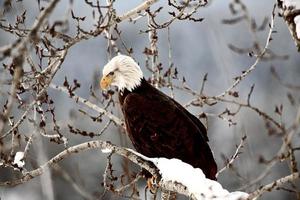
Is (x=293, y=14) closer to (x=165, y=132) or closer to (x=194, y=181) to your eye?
(x=194, y=181)

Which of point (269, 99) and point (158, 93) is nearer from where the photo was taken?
point (158, 93)

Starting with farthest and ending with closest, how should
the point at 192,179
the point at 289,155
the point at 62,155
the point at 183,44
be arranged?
the point at 183,44 → the point at 62,155 → the point at 192,179 → the point at 289,155

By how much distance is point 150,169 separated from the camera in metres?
3.67

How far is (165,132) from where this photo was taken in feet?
13.8

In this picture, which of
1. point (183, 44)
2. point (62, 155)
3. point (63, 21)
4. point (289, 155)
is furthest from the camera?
point (183, 44)

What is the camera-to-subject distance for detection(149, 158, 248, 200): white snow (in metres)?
2.81

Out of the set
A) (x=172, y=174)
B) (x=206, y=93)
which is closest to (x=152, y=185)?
(x=172, y=174)

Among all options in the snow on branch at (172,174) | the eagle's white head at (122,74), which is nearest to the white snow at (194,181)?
the snow on branch at (172,174)

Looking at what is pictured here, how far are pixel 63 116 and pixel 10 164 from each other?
21.7ft

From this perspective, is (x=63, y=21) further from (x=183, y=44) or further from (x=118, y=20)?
(x=183, y=44)

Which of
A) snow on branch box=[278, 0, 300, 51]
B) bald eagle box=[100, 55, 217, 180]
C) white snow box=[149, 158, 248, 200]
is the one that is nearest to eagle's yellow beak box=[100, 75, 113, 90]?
bald eagle box=[100, 55, 217, 180]

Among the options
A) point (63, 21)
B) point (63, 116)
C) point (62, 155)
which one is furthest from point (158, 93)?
point (63, 116)

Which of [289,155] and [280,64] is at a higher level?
[280,64]

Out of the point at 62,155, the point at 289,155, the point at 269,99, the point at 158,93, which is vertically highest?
the point at 269,99
